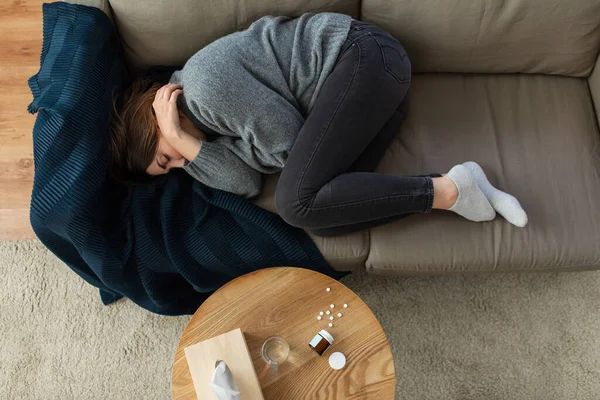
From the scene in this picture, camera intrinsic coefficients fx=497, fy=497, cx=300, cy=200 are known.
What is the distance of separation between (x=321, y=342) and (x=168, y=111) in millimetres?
725

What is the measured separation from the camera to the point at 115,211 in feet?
4.74

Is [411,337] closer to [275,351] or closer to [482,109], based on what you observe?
[275,351]

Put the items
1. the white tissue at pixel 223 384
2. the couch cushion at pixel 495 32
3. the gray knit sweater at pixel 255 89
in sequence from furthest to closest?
the couch cushion at pixel 495 32, the gray knit sweater at pixel 255 89, the white tissue at pixel 223 384

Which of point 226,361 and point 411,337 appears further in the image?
point 411,337

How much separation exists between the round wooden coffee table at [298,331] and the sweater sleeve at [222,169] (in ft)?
0.89

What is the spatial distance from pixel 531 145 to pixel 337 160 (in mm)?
611

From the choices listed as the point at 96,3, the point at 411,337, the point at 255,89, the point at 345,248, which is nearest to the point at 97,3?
the point at 96,3

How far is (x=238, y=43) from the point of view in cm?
135

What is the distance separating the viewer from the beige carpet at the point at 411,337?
159 centimetres

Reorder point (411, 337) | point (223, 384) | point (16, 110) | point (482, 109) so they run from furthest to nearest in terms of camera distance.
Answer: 1. point (16, 110)
2. point (411, 337)
3. point (482, 109)
4. point (223, 384)

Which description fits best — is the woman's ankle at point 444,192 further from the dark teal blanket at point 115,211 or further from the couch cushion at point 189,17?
the couch cushion at point 189,17

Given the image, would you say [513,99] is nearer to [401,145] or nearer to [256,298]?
[401,145]

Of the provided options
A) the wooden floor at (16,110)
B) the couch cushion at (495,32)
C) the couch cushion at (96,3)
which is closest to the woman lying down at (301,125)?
the couch cushion at (495,32)

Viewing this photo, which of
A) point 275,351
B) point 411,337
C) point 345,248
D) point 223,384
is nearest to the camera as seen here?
point 223,384
